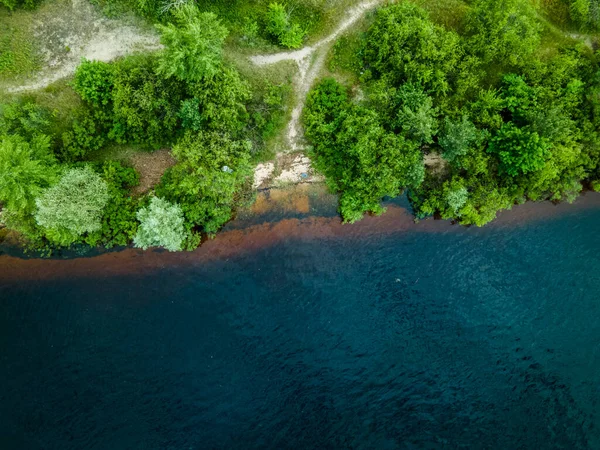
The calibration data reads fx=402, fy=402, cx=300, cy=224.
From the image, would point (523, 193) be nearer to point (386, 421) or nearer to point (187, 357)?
point (386, 421)

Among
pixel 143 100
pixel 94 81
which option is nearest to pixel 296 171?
pixel 143 100

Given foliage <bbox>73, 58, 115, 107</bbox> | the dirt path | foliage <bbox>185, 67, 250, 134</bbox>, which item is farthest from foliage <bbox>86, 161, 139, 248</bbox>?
the dirt path

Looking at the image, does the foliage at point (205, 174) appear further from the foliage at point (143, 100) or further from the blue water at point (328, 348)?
the blue water at point (328, 348)

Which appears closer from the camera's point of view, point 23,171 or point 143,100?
point 23,171

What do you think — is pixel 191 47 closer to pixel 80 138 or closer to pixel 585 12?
pixel 80 138

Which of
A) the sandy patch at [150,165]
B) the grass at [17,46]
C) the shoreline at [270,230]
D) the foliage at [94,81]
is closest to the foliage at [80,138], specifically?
the foliage at [94,81]

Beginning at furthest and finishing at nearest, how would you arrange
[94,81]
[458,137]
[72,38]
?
[72,38]
[458,137]
[94,81]

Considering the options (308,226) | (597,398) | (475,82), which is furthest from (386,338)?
(475,82)

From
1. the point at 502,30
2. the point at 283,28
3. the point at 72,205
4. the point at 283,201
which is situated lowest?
the point at 283,201
